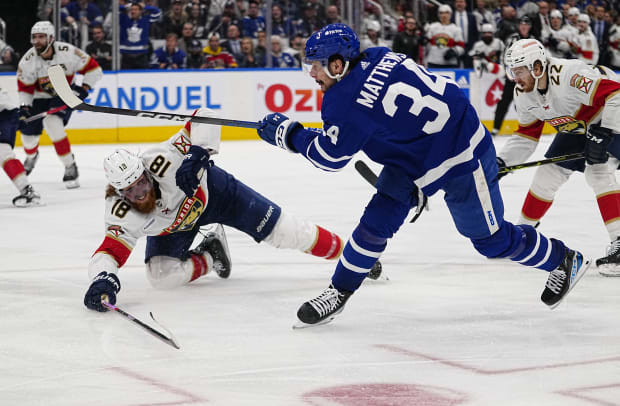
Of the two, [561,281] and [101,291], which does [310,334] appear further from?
[561,281]

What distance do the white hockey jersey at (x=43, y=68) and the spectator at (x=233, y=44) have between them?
3154 mm

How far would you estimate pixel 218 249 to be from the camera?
409 centimetres

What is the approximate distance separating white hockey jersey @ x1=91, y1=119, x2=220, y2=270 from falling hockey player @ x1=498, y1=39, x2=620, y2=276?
1.34m

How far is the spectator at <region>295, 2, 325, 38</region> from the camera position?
10.7m

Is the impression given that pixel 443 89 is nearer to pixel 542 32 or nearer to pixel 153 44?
pixel 153 44

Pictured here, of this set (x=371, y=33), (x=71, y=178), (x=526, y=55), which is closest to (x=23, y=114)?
(x=71, y=178)

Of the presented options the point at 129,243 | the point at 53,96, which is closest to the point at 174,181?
the point at 129,243

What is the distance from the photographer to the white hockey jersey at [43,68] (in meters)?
7.20

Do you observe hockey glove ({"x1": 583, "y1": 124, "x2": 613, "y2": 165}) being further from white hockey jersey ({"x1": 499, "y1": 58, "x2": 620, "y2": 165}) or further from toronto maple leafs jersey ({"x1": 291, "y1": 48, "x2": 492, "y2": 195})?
toronto maple leafs jersey ({"x1": 291, "y1": 48, "x2": 492, "y2": 195})

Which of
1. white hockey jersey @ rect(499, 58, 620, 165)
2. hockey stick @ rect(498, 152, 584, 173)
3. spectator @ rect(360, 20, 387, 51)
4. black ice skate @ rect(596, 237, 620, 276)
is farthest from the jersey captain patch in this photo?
spectator @ rect(360, 20, 387, 51)

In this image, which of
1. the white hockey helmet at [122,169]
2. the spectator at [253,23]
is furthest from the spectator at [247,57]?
the white hockey helmet at [122,169]

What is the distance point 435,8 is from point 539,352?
8804 mm

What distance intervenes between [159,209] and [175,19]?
22.7 feet

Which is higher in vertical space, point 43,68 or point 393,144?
point 393,144
